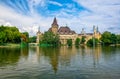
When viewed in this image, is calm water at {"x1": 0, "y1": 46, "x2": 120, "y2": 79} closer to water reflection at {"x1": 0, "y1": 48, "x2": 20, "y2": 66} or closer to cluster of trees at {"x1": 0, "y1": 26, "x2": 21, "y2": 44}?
water reflection at {"x1": 0, "y1": 48, "x2": 20, "y2": 66}

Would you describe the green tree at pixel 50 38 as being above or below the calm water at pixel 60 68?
above

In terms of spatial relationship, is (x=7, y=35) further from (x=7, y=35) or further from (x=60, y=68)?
(x=60, y=68)

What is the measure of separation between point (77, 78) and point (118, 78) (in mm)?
3729

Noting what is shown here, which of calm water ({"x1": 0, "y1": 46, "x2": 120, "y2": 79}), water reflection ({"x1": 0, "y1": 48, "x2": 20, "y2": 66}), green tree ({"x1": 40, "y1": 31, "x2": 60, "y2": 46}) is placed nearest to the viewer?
calm water ({"x1": 0, "y1": 46, "x2": 120, "y2": 79})

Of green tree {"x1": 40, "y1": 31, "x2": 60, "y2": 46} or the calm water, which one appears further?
green tree {"x1": 40, "y1": 31, "x2": 60, "y2": 46}

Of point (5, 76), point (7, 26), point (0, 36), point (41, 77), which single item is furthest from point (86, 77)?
point (7, 26)

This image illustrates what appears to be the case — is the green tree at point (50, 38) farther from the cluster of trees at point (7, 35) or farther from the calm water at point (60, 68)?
the calm water at point (60, 68)

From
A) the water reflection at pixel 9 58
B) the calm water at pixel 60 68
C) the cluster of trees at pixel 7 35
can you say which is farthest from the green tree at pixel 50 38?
the calm water at pixel 60 68

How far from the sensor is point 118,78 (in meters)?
20.7

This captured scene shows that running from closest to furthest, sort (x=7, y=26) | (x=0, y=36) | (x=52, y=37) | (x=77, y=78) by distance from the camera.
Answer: (x=77, y=78) → (x=0, y=36) → (x=7, y=26) → (x=52, y=37)

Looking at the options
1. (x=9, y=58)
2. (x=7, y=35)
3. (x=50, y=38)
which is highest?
(x=7, y=35)

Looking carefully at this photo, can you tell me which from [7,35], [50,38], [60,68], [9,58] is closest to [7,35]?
[7,35]

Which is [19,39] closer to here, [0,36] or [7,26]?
[7,26]

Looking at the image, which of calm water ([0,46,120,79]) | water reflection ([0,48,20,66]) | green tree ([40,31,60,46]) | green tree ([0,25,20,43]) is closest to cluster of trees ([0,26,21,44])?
green tree ([0,25,20,43])
